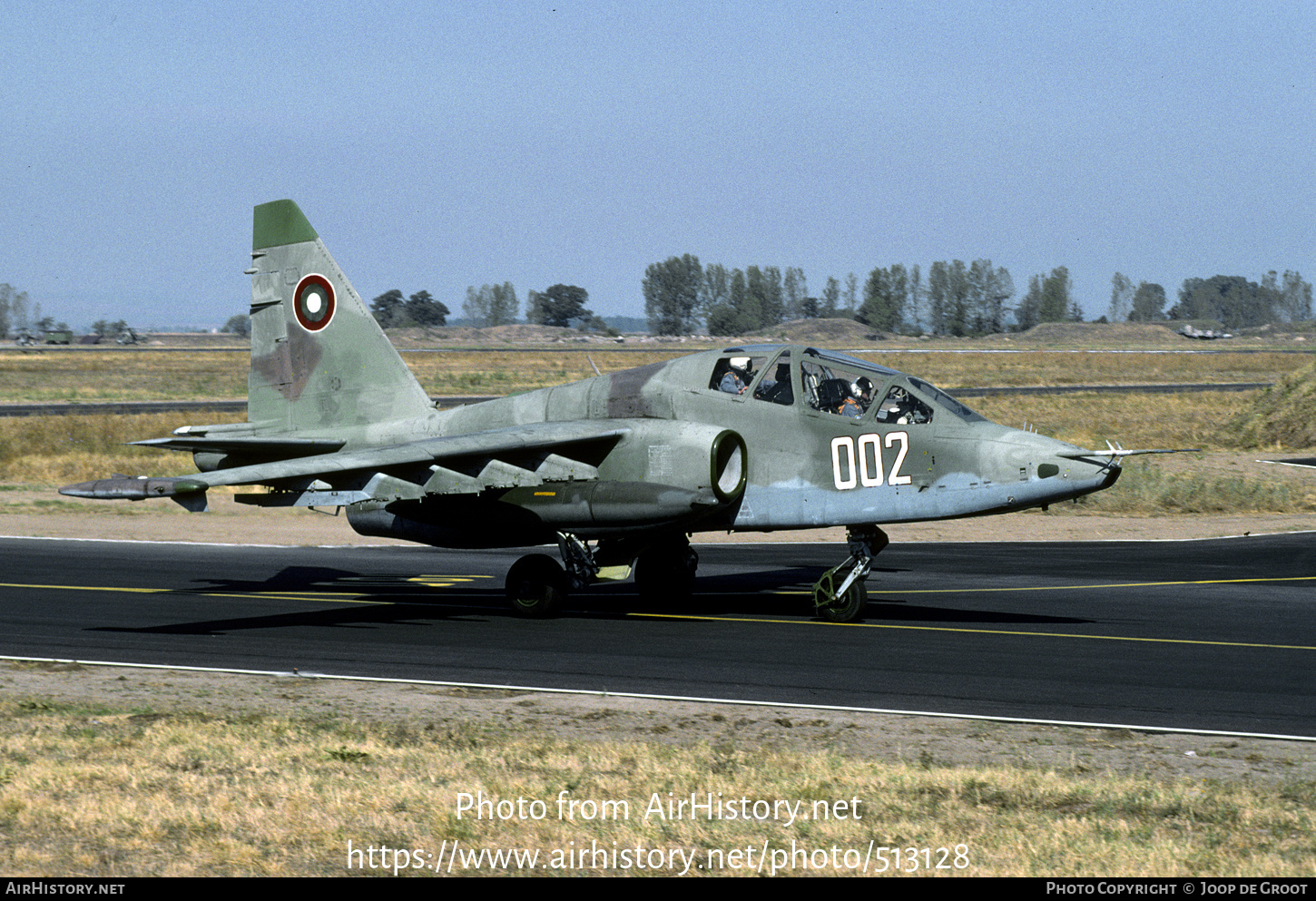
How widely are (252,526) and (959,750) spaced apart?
70.5 ft

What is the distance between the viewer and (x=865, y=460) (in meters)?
15.7

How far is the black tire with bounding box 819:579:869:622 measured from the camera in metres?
16.3

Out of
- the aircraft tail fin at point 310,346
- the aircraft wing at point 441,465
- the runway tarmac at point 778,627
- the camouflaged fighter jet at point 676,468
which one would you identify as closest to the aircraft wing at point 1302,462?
the runway tarmac at point 778,627

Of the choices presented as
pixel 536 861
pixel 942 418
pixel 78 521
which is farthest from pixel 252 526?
pixel 536 861

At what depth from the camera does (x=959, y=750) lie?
405 inches

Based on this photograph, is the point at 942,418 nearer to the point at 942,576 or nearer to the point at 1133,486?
the point at 942,576

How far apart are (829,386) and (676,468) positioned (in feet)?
7.29

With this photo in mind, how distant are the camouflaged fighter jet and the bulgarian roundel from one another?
82.7 inches

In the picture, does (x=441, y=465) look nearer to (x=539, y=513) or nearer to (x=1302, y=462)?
(x=539, y=513)

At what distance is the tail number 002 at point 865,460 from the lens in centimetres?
1559

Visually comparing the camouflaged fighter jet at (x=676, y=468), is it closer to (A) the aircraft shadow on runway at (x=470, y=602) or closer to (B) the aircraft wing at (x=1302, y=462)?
(A) the aircraft shadow on runway at (x=470, y=602)

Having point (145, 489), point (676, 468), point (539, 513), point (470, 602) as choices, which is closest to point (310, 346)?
point (470, 602)


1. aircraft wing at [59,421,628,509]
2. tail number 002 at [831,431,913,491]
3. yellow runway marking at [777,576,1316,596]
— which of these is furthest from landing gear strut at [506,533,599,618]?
yellow runway marking at [777,576,1316,596]

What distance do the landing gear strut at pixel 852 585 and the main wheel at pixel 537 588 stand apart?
3423mm
